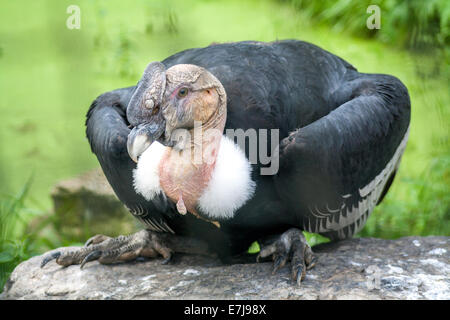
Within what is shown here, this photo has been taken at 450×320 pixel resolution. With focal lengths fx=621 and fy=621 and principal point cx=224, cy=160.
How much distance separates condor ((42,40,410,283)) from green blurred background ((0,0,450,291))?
1.38 metres

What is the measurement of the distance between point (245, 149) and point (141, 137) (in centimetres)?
68

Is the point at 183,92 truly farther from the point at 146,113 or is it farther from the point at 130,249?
the point at 130,249

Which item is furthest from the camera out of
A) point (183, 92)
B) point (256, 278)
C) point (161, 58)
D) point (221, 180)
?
point (161, 58)

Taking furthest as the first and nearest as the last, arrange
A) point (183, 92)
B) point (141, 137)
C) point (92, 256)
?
point (92, 256)
point (183, 92)
point (141, 137)

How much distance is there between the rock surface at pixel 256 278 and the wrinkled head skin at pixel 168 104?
2.78ft

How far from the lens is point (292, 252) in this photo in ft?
11.9

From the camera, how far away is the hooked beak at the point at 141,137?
114 inches

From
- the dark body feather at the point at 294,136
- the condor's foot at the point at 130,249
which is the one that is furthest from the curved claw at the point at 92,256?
the dark body feather at the point at 294,136

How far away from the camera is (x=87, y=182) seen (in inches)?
209

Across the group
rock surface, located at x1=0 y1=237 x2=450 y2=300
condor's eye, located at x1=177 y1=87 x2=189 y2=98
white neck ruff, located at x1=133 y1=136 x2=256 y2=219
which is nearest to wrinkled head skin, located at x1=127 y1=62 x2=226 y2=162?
condor's eye, located at x1=177 y1=87 x2=189 y2=98

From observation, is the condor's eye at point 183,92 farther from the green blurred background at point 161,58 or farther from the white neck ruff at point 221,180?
the green blurred background at point 161,58

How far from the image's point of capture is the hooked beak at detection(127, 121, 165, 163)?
2898 millimetres

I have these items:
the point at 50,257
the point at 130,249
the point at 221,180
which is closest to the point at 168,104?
the point at 221,180

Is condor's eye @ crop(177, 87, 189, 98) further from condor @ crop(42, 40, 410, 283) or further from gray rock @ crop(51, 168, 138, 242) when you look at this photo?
gray rock @ crop(51, 168, 138, 242)
